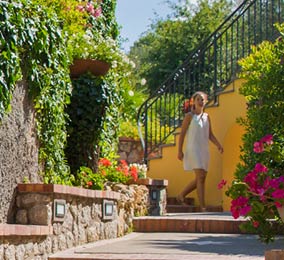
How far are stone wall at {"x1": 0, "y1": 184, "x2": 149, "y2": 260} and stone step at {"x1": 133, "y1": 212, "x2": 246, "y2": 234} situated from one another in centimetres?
84

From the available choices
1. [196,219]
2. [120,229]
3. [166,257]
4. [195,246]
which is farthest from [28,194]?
[196,219]

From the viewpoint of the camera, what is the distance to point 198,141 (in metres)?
12.4

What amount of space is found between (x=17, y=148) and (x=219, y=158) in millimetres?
7015

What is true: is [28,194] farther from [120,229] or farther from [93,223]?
[120,229]

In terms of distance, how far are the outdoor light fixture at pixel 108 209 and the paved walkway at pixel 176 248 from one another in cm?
26

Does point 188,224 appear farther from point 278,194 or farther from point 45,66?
point 278,194

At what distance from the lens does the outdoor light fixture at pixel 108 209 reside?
8852 millimetres

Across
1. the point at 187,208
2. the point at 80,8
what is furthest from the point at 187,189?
the point at 80,8

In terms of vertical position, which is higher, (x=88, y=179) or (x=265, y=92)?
(x=265, y=92)

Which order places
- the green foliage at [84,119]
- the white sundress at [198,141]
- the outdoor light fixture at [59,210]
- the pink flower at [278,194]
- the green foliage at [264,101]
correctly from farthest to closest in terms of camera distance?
the white sundress at [198,141] < the green foliage at [84,119] < the green foliage at [264,101] < the outdoor light fixture at [59,210] < the pink flower at [278,194]

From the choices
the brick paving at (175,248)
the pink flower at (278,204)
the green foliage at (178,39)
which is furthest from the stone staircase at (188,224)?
the green foliage at (178,39)

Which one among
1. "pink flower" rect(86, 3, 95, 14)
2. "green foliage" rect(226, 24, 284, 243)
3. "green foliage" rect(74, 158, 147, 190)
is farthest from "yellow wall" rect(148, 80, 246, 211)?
"green foliage" rect(226, 24, 284, 243)

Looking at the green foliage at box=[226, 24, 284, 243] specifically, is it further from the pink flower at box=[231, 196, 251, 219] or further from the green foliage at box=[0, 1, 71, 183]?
the green foliage at box=[0, 1, 71, 183]

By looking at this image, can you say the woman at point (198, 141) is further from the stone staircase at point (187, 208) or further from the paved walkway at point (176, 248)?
the paved walkway at point (176, 248)
